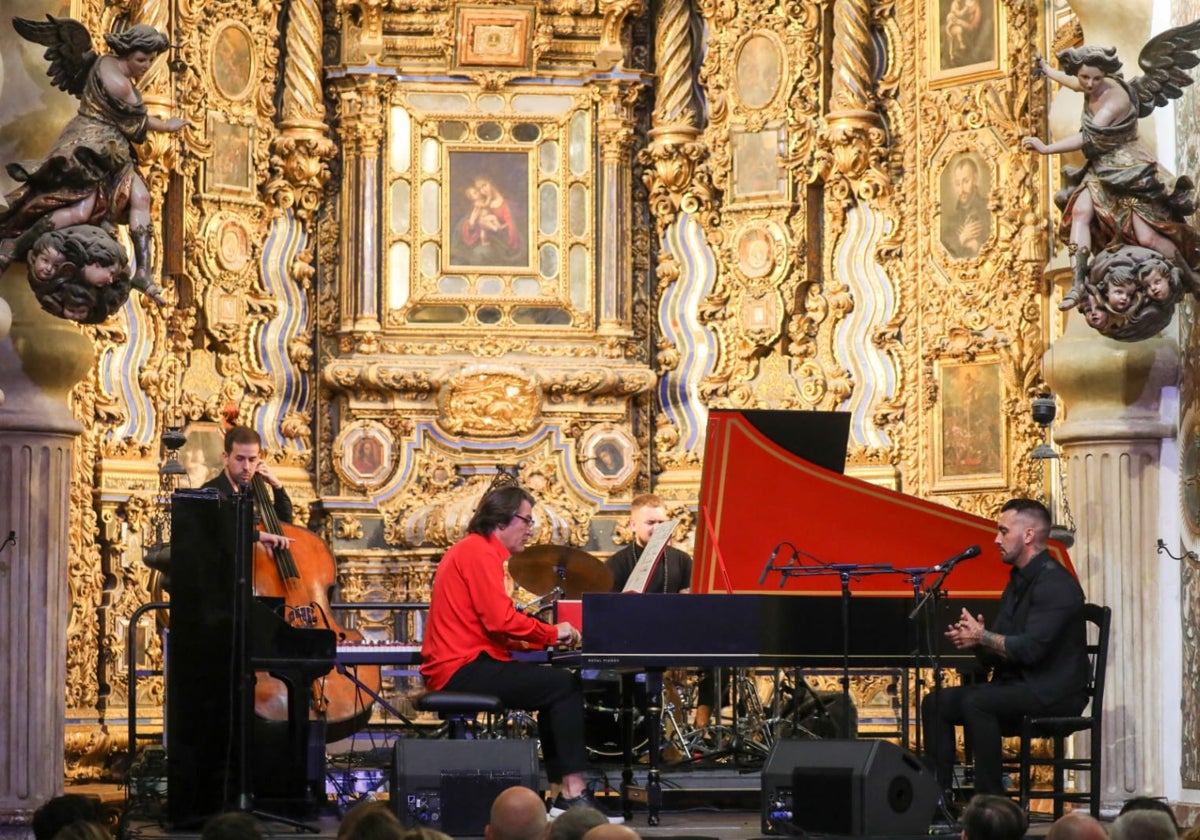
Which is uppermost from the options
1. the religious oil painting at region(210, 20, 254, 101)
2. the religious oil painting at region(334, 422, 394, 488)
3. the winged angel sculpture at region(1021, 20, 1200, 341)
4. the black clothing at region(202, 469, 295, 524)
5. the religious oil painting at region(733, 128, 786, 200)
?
the religious oil painting at region(210, 20, 254, 101)

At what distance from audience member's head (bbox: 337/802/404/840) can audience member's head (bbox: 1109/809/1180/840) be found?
180cm

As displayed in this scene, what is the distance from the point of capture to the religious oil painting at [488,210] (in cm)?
1309

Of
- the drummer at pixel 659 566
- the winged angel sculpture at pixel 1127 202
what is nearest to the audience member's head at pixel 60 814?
the drummer at pixel 659 566

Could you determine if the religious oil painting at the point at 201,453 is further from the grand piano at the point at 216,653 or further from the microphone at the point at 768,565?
the microphone at the point at 768,565

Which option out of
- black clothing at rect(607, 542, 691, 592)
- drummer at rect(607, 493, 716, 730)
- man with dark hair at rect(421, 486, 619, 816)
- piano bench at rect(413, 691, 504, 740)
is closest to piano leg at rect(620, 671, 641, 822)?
man with dark hair at rect(421, 486, 619, 816)

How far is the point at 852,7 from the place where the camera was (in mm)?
12703

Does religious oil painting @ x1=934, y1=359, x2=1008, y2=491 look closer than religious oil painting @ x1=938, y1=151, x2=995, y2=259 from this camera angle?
Yes

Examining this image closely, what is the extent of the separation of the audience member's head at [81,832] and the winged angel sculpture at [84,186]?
14.9 feet

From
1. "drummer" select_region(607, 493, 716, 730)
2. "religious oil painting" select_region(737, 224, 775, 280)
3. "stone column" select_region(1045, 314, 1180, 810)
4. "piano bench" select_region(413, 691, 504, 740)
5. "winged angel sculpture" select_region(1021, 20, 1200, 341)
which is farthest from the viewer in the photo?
"religious oil painting" select_region(737, 224, 775, 280)

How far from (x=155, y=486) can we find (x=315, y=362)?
1515 millimetres

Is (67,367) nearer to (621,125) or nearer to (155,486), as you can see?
(155,486)

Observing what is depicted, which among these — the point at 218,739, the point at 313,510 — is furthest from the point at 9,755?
the point at 313,510

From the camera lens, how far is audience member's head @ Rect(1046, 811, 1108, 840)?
5.23 meters

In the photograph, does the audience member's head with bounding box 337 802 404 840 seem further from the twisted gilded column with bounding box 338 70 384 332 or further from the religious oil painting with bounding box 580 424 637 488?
the twisted gilded column with bounding box 338 70 384 332
